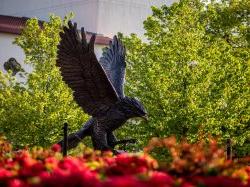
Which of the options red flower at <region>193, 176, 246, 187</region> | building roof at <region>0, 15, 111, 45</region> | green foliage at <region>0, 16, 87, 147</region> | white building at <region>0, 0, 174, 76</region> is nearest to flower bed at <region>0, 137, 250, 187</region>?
red flower at <region>193, 176, 246, 187</region>

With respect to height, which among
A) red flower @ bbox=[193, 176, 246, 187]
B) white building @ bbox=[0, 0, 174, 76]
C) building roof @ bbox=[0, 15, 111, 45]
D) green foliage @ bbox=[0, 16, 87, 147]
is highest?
white building @ bbox=[0, 0, 174, 76]

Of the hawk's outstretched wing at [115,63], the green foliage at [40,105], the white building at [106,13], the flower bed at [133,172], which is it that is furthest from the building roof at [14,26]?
the flower bed at [133,172]

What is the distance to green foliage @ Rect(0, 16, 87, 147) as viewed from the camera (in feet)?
78.7

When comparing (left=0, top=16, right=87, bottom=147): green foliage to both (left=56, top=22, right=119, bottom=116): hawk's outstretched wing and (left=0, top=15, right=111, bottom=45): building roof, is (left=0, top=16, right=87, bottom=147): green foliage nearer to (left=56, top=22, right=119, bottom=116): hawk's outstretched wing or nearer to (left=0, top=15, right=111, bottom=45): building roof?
(left=56, top=22, right=119, bottom=116): hawk's outstretched wing

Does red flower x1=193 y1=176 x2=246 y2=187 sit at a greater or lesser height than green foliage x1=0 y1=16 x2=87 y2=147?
lesser

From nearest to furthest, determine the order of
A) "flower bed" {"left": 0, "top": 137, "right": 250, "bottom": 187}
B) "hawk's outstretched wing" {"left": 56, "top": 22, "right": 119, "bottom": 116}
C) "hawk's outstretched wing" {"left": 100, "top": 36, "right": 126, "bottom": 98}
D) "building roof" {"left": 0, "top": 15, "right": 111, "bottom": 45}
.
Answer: "flower bed" {"left": 0, "top": 137, "right": 250, "bottom": 187}, "hawk's outstretched wing" {"left": 56, "top": 22, "right": 119, "bottom": 116}, "hawk's outstretched wing" {"left": 100, "top": 36, "right": 126, "bottom": 98}, "building roof" {"left": 0, "top": 15, "right": 111, "bottom": 45}

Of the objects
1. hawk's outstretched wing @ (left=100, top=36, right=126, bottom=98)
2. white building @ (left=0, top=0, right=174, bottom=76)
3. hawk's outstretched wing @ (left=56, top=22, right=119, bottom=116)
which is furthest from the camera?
white building @ (left=0, top=0, right=174, bottom=76)

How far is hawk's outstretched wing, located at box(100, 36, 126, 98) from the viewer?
13.8 metres

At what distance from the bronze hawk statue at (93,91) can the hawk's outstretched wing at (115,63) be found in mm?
249

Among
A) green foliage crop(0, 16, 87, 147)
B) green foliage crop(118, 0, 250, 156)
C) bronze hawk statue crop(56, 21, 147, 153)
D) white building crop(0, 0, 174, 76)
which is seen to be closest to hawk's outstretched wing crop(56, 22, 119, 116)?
bronze hawk statue crop(56, 21, 147, 153)

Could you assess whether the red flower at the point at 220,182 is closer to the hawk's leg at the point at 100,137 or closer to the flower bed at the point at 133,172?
the flower bed at the point at 133,172

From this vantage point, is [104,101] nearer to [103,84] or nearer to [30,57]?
[103,84]

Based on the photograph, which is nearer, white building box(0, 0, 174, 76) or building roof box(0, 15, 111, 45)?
building roof box(0, 15, 111, 45)

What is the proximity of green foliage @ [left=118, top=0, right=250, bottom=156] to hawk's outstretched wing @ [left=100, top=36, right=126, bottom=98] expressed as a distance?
662 centimetres
